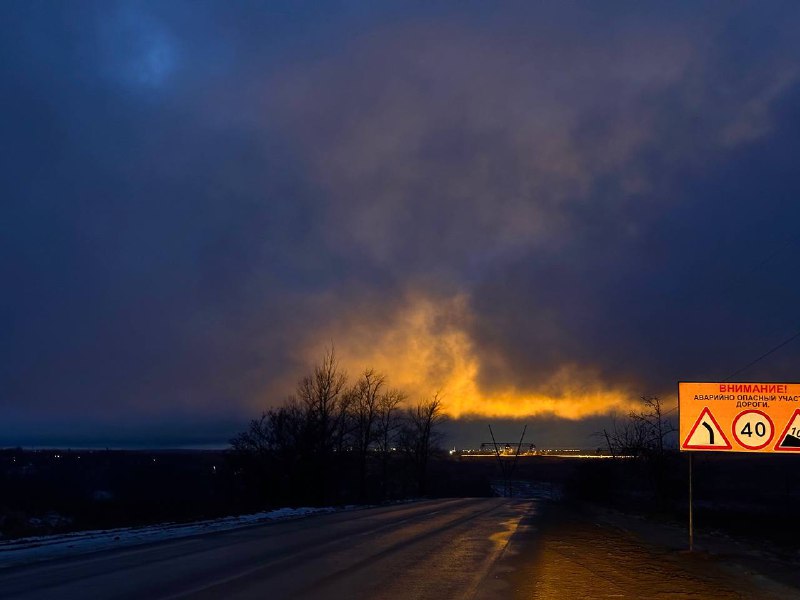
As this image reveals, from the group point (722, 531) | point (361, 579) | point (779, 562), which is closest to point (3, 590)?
point (361, 579)

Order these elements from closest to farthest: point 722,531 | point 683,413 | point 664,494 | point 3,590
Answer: point 3,590 → point 683,413 → point 722,531 → point 664,494

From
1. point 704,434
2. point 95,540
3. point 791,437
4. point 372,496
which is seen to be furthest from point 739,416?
point 372,496

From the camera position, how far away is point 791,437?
14547mm

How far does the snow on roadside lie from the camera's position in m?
16.5

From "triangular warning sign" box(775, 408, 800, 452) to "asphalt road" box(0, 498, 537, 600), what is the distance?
6.30 metres

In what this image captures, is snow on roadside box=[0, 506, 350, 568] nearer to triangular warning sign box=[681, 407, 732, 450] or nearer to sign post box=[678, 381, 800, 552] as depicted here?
triangular warning sign box=[681, 407, 732, 450]

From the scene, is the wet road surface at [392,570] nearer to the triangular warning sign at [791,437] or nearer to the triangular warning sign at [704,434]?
the triangular warning sign at [704,434]

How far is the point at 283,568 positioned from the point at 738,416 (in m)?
9.72

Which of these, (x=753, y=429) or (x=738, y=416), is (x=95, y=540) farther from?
(x=753, y=429)

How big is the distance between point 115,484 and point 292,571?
81.1 metres

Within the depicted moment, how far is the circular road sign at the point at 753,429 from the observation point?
1474cm

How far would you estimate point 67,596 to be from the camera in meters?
10.5

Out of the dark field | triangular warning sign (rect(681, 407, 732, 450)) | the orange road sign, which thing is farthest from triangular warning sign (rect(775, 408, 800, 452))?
the dark field

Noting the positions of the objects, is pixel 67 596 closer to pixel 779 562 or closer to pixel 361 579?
pixel 361 579
